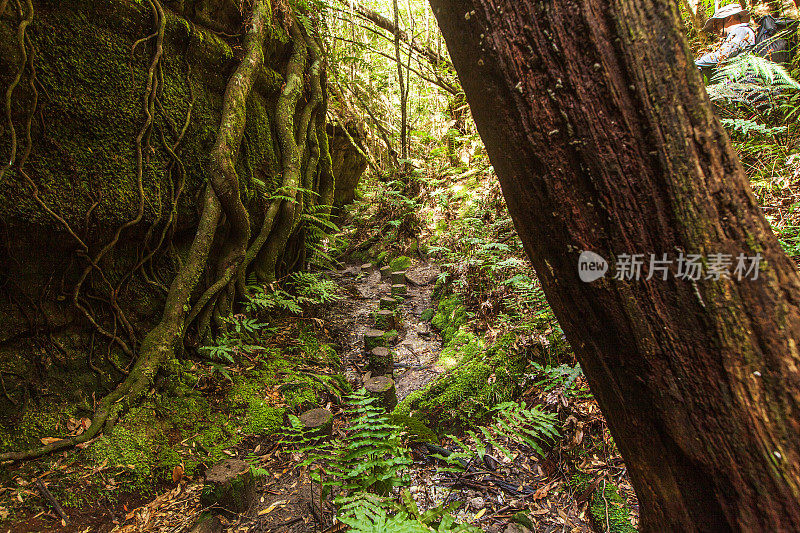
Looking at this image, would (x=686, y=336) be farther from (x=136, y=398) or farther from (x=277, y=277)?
(x=277, y=277)

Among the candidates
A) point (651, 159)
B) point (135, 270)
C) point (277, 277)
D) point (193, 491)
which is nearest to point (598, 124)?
point (651, 159)

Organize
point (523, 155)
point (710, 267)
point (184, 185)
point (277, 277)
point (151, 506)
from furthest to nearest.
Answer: point (277, 277) → point (184, 185) → point (151, 506) → point (523, 155) → point (710, 267)

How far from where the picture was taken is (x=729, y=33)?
4.67m

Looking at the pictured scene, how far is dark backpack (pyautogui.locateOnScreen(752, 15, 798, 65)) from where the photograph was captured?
169 inches

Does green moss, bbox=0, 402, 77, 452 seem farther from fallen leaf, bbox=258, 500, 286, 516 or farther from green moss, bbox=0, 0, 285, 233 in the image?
fallen leaf, bbox=258, 500, 286, 516

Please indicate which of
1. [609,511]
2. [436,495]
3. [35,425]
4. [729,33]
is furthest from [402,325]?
[729,33]

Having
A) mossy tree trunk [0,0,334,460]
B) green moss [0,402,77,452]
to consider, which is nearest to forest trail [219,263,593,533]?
mossy tree trunk [0,0,334,460]

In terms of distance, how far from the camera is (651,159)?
2.51ft

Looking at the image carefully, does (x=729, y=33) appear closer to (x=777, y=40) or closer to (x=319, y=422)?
(x=777, y=40)

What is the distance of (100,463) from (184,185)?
2.36 metres

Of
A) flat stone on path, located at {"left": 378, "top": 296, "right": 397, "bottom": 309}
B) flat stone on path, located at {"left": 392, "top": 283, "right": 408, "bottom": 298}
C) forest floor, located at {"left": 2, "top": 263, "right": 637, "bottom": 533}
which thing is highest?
flat stone on path, located at {"left": 392, "top": 283, "right": 408, "bottom": 298}

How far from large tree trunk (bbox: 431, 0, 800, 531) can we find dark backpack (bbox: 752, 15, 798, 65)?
224 inches

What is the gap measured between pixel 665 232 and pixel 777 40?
6.07 metres

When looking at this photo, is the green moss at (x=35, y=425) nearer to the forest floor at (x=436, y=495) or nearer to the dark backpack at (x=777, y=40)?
the forest floor at (x=436, y=495)
